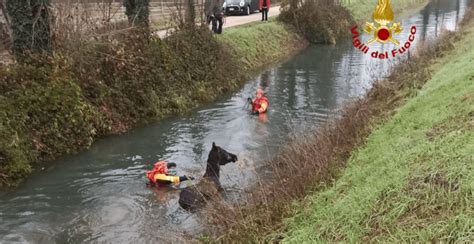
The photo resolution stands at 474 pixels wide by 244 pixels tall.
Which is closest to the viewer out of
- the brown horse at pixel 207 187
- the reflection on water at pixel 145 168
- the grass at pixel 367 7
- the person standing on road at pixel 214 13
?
the brown horse at pixel 207 187

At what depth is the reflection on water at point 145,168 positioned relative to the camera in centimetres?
852

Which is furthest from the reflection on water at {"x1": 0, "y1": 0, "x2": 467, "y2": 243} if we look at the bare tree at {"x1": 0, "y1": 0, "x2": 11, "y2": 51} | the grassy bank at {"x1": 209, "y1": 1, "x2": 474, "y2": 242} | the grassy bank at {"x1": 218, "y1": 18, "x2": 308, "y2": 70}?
the bare tree at {"x1": 0, "y1": 0, "x2": 11, "y2": 51}

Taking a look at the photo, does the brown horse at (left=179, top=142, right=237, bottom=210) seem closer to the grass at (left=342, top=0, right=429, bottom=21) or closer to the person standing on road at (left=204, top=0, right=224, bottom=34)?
the person standing on road at (left=204, top=0, right=224, bottom=34)

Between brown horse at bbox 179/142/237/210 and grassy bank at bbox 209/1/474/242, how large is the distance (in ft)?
3.85

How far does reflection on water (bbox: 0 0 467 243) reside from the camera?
852 centimetres

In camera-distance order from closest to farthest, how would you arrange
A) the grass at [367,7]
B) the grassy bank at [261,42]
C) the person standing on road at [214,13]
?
1. the person standing on road at [214,13]
2. the grassy bank at [261,42]
3. the grass at [367,7]

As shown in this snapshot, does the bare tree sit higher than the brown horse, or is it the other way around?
the bare tree

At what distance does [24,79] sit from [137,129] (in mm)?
3733

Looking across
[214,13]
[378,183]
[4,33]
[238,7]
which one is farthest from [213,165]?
[238,7]

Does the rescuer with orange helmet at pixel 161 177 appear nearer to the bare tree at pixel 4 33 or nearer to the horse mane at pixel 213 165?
the horse mane at pixel 213 165

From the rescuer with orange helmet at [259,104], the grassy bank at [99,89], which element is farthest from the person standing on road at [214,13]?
the rescuer with orange helmet at [259,104]

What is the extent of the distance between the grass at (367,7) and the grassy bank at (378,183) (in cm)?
3133

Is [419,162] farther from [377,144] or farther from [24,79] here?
[24,79]

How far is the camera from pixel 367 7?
43406 millimetres
